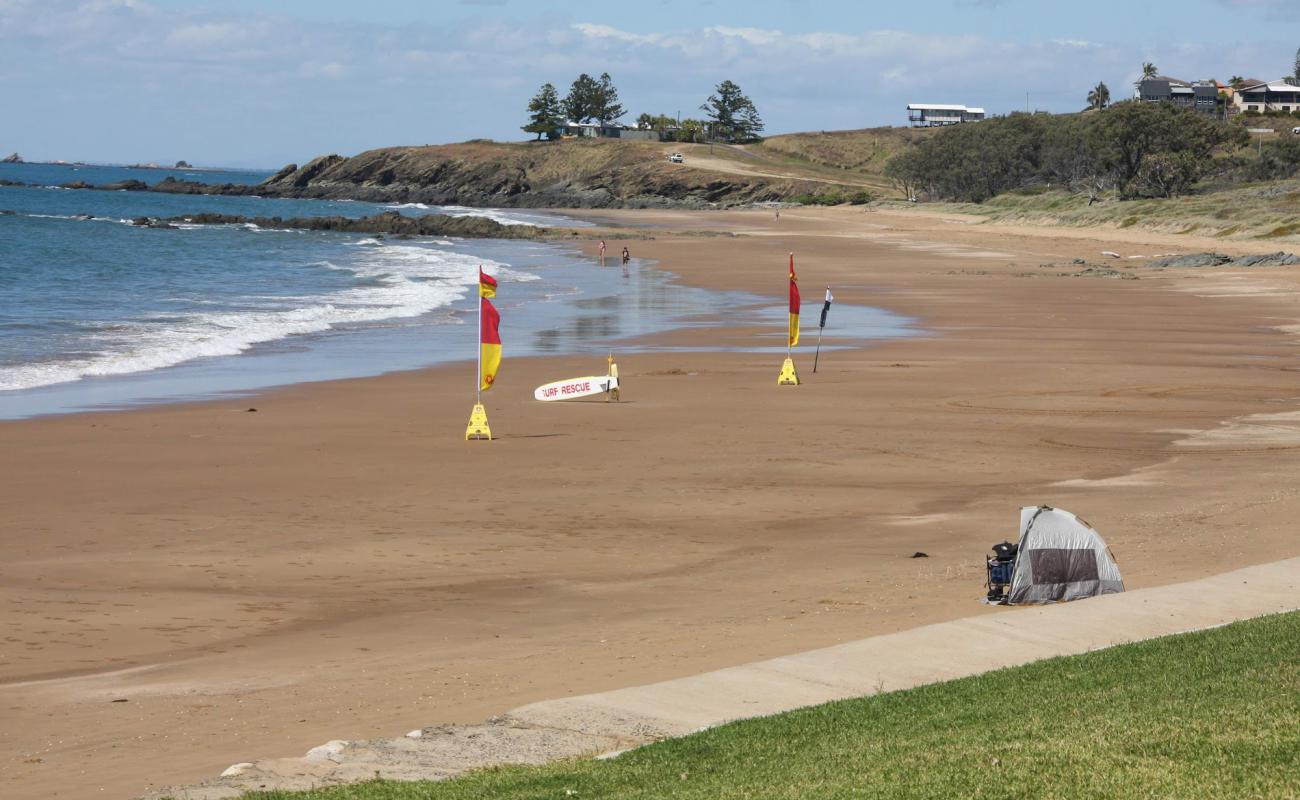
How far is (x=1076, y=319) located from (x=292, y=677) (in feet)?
101

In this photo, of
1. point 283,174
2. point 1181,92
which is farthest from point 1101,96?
point 283,174

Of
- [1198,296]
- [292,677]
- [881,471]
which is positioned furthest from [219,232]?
[292,677]

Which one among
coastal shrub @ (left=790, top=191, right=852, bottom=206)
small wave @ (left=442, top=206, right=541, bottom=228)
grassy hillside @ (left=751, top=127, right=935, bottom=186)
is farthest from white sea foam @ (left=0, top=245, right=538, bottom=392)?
grassy hillside @ (left=751, top=127, right=935, bottom=186)

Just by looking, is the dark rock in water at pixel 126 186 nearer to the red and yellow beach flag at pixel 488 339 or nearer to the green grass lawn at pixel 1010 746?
the red and yellow beach flag at pixel 488 339

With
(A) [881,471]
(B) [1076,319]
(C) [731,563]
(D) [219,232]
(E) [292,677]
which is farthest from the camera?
(D) [219,232]

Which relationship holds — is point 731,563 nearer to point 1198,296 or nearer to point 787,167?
point 1198,296

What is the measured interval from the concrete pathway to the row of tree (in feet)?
275

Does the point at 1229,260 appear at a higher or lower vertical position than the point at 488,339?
higher

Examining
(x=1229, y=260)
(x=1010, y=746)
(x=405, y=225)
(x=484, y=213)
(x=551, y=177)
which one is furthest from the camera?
(x=551, y=177)

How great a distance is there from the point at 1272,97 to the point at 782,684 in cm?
17893

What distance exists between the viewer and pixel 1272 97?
554 feet

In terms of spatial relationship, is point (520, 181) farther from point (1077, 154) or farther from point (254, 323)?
point (254, 323)

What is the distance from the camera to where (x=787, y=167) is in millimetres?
170750

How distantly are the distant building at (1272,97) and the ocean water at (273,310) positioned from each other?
12057 centimetres
